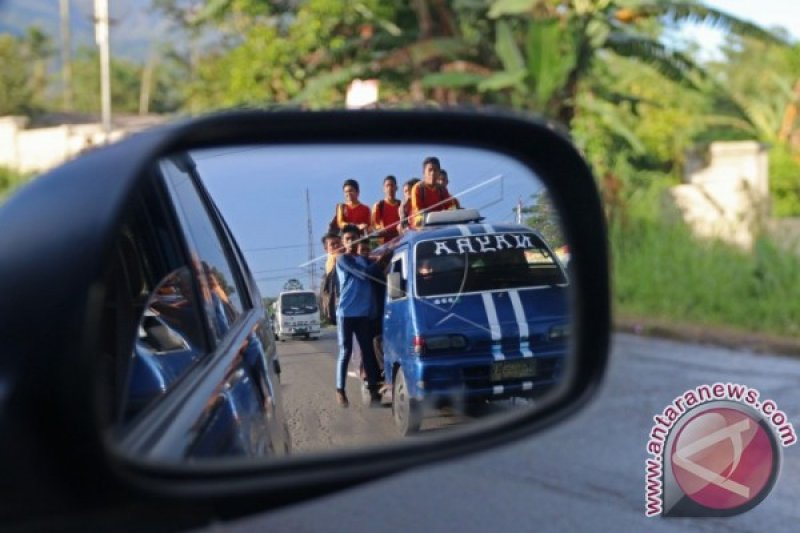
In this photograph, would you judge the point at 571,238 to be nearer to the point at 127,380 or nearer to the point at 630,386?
the point at 127,380

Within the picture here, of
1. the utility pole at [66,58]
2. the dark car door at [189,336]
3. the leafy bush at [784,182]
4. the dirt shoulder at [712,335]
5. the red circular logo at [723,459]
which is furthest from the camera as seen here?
the utility pole at [66,58]

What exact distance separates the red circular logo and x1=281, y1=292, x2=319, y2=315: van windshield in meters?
3.52

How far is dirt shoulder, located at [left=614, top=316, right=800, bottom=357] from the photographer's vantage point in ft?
28.9

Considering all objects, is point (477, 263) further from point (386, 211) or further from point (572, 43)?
point (572, 43)

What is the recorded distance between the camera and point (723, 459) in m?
5.28

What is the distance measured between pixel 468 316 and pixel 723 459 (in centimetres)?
387

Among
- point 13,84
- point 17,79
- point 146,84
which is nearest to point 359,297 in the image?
point 13,84

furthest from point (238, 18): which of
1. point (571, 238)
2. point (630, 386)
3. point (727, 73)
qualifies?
point (727, 73)

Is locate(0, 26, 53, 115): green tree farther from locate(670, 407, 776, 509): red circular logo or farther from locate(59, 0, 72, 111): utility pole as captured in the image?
locate(670, 407, 776, 509): red circular logo

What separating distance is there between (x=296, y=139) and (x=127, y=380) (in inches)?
18.6

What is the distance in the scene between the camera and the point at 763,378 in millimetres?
7574

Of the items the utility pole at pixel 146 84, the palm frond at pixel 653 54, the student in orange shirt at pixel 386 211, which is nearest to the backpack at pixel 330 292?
the student in orange shirt at pixel 386 211

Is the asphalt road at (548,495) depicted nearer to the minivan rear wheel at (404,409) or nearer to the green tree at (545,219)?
the green tree at (545,219)

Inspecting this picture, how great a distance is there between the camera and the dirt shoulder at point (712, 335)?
8812 mm
